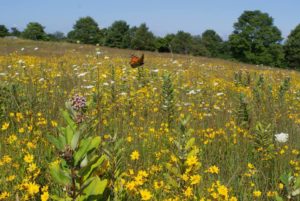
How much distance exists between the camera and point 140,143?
471cm

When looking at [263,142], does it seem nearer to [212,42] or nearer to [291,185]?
[291,185]

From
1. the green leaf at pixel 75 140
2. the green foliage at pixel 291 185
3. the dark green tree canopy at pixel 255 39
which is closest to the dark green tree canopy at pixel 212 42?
the dark green tree canopy at pixel 255 39

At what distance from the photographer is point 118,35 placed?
214 ft

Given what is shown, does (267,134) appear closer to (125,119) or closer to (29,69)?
(125,119)

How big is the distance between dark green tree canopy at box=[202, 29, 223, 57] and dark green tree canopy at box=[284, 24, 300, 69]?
1389cm

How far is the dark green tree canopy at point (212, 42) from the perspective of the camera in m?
73.9

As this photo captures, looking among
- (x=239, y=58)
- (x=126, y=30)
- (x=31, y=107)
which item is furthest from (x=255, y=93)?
(x=126, y=30)

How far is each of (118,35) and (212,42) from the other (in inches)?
865

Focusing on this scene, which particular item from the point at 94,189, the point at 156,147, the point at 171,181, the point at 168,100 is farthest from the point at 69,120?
the point at 168,100

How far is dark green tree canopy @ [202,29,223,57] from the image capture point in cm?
7388

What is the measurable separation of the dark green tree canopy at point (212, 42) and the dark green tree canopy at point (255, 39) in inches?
376

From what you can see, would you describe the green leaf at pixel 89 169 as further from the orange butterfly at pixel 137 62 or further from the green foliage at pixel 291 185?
the orange butterfly at pixel 137 62

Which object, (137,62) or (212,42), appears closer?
(137,62)

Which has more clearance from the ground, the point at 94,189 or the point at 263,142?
the point at 94,189
